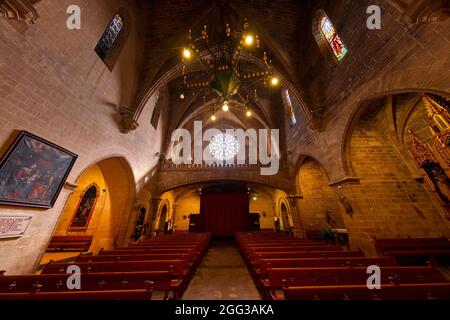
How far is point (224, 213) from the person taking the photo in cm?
1375

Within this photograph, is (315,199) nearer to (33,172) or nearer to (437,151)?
(437,151)

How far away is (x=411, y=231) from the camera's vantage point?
5164 millimetres

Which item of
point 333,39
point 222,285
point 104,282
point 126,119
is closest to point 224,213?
point 222,285

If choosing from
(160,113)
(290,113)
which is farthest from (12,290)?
(290,113)

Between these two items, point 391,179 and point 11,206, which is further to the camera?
point 391,179

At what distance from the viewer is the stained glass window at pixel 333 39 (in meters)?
5.64

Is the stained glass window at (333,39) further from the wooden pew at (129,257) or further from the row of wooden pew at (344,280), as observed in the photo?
the wooden pew at (129,257)

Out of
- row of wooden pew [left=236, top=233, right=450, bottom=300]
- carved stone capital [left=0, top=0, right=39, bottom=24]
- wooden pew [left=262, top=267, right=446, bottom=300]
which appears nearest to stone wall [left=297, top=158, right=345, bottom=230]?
row of wooden pew [left=236, top=233, right=450, bottom=300]

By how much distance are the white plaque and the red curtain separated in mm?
10870

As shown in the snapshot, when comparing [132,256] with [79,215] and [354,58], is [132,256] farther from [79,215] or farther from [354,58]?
[354,58]

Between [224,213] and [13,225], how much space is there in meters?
11.7

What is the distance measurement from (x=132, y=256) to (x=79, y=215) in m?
7.96

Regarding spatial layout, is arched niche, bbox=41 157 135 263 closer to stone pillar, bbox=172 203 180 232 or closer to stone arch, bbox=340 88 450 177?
stone pillar, bbox=172 203 180 232

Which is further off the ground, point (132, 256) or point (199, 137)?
point (199, 137)
